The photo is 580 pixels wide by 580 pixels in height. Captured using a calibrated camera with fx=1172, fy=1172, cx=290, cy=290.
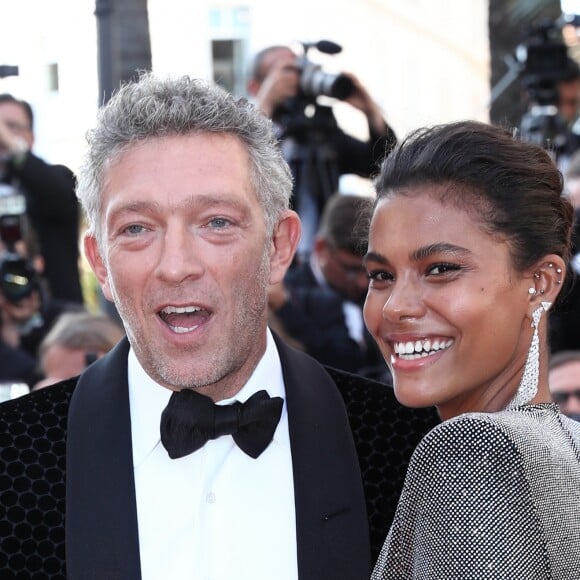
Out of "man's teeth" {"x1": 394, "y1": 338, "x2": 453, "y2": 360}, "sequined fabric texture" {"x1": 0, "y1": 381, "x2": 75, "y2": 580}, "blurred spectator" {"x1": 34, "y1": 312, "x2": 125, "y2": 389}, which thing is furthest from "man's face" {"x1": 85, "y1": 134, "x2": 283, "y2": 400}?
"blurred spectator" {"x1": 34, "y1": 312, "x2": 125, "y2": 389}

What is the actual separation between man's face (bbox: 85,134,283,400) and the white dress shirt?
141 millimetres

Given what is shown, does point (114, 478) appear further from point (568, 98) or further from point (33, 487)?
point (568, 98)

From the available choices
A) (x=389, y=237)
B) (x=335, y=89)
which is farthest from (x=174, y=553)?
(x=335, y=89)

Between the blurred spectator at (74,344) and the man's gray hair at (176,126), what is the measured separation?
1.84 m

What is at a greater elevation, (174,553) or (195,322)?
(195,322)

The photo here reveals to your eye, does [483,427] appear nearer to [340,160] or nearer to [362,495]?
[362,495]

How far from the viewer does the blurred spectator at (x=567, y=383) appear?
14.9ft

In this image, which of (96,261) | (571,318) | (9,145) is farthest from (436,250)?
(9,145)

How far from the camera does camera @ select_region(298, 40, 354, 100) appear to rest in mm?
5410

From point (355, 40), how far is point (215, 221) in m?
26.6

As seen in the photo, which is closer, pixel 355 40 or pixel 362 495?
pixel 362 495

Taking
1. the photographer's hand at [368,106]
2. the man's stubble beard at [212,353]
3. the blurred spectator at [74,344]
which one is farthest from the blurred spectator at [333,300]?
the man's stubble beard at [212,353]

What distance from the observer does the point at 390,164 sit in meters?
2.65

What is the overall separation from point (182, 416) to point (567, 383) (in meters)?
2.34
